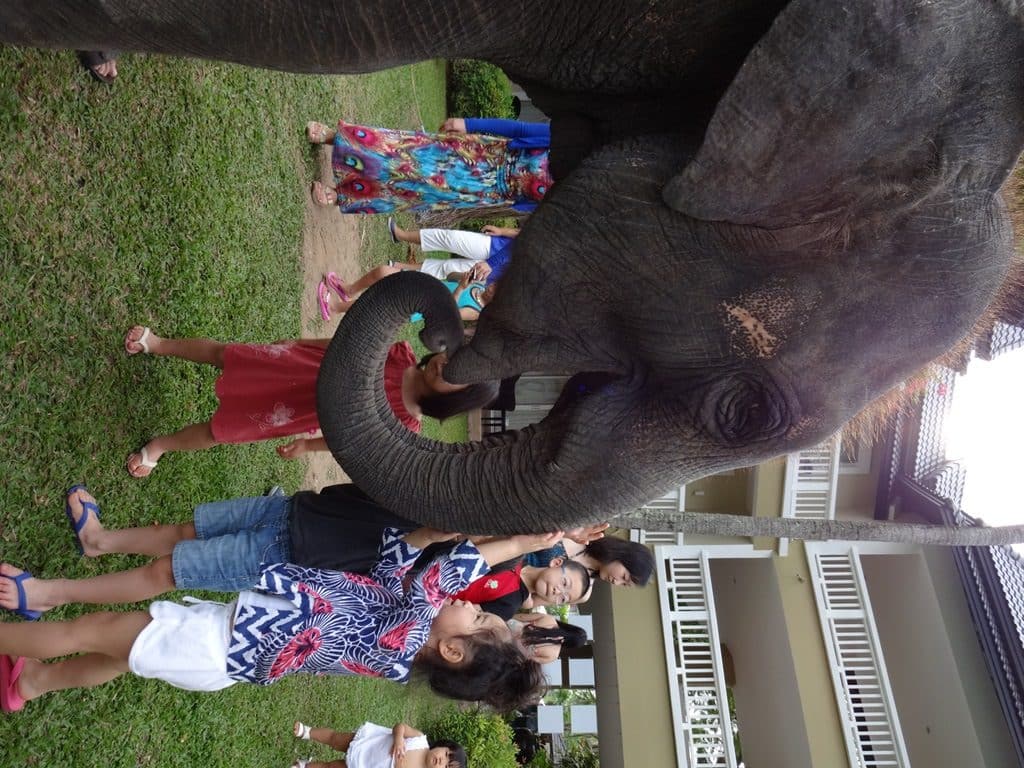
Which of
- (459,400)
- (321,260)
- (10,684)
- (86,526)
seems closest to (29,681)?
(10,684)

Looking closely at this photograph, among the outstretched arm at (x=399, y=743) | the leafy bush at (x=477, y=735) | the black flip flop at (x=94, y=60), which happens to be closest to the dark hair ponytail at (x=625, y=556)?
the outstretched arm at (x=399, y=743)

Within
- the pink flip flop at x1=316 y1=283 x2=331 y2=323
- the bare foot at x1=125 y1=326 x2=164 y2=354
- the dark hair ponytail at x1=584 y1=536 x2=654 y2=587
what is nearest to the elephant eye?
the bare foot at x1=125 y1=326 x2=164 y2=354

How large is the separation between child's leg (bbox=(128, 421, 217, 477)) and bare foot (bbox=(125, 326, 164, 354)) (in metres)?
0.39

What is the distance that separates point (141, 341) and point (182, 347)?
0.56ft

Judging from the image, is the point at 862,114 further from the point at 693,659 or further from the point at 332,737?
the point at 693,659

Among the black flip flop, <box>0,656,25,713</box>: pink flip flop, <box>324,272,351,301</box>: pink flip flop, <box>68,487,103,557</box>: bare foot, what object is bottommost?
<box>0,656,25,713</box>: pink flip flop

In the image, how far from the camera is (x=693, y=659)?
10281 millimetres

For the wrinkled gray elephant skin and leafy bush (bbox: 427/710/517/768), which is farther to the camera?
leafy bush (bbox: 427/710/517/768)

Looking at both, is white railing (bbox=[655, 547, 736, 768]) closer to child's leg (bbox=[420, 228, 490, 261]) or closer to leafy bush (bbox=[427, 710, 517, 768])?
leafy bush (bbox=[427, 710, 517, 768])

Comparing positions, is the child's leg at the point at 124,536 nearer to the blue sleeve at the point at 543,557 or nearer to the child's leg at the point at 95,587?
the child's leg at the point at 95,587

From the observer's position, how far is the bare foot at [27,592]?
2.73m

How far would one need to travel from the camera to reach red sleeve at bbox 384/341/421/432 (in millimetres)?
3025

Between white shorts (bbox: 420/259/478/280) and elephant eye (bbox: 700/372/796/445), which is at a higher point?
white shorts (bbox: 420/259/478/280)

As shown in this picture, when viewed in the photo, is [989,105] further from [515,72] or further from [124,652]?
[124,652]
